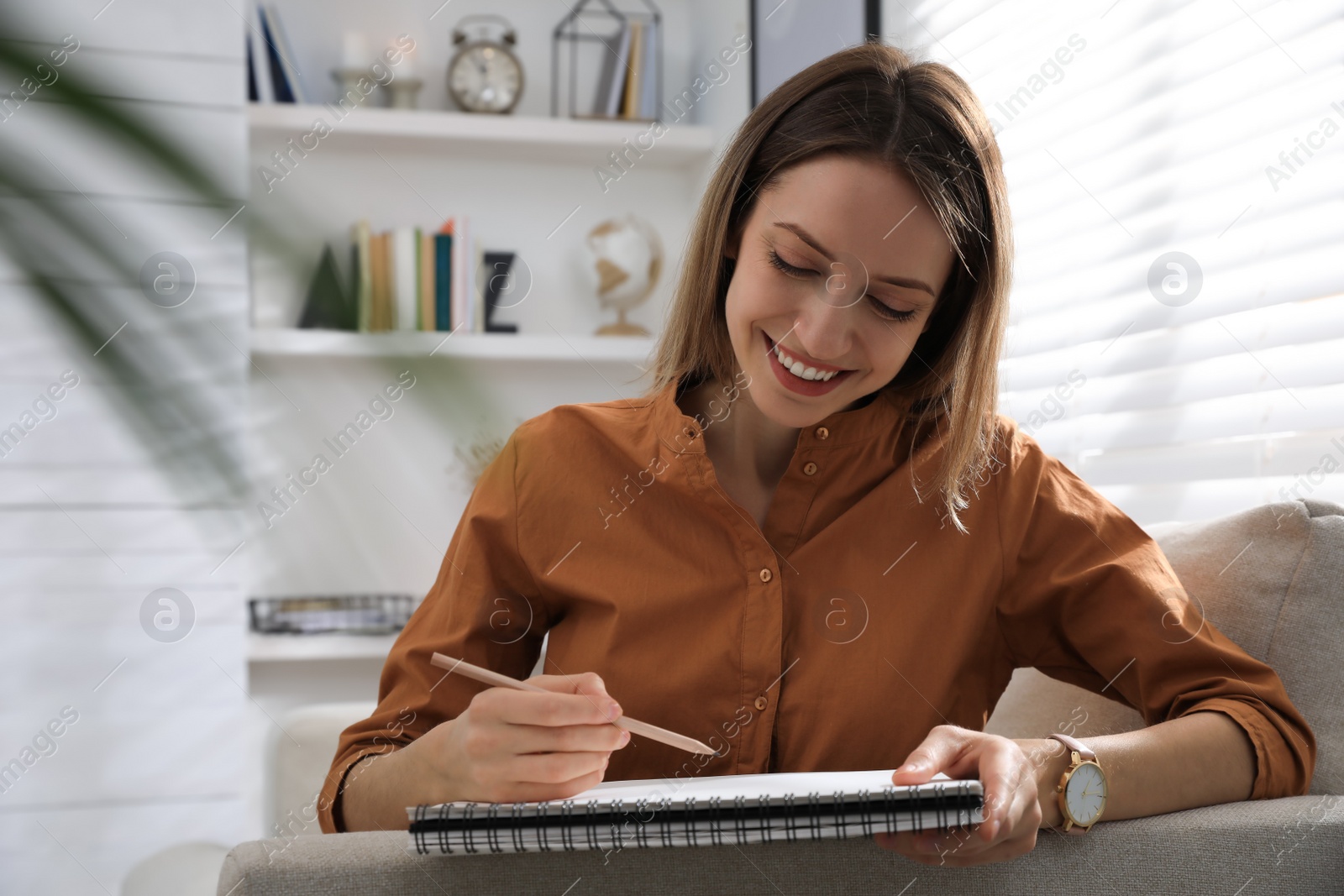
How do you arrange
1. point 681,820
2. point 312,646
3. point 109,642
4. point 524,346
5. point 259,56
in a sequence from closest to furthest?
point 681,820 < point 109,642 < point 259,56 < point 312,646 < point 524,346

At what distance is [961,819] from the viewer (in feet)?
2.04

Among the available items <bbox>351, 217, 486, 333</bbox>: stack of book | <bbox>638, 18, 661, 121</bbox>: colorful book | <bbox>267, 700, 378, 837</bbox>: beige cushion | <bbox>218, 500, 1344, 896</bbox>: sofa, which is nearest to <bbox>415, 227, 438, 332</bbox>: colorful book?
<bbox>351, 217, 486, 333</bbox>: stack of book

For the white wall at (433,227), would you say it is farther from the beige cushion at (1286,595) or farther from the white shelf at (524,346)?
the beige cushion at (1286,595)

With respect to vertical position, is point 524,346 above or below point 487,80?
below

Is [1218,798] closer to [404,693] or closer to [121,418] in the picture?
[404,693]

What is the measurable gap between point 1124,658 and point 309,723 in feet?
4.02

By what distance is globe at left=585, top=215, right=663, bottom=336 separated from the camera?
3070mm

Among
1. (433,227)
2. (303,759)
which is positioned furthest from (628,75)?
(303,759)

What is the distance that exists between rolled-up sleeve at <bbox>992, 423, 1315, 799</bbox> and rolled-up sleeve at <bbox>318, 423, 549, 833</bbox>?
489mm

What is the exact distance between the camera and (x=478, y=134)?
295cm

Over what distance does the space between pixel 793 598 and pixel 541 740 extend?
1.50ft

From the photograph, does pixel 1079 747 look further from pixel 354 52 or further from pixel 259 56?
pixel 354 52

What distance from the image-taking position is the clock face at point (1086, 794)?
77 cm

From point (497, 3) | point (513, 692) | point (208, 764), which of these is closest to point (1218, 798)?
point (513, 692)
